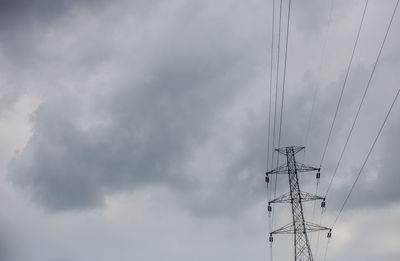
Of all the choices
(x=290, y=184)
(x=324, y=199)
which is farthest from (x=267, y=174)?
(x=324, y=199)

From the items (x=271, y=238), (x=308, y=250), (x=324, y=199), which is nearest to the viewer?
(x=308, y=250)

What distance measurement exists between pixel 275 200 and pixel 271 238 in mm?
8969

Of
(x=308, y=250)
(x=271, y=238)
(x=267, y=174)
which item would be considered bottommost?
(x=308, y=250)

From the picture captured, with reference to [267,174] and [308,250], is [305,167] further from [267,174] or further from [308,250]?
[308,250]

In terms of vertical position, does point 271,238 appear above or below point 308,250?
above

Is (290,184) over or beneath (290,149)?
beneath

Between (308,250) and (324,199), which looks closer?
(308,250)

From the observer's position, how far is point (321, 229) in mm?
53344

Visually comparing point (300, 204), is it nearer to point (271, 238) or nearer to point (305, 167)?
point (305, 167)

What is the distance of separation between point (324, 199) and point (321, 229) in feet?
13.2

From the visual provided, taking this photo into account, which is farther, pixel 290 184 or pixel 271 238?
pixel 271 238

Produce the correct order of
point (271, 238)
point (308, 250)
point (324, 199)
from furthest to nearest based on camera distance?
point (271, 238) < point (324, 199) < point (308, 250)

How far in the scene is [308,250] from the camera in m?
51.8

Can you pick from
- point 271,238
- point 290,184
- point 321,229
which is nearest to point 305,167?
point 290,184
